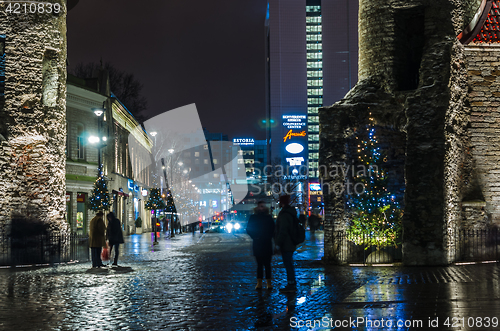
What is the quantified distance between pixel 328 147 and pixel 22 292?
33.6ft

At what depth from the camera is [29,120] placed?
21016mm

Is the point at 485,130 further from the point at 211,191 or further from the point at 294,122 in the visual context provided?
the point at 211,191

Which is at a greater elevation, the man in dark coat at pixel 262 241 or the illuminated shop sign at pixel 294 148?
the illuminated shop sign at pixel 294 148

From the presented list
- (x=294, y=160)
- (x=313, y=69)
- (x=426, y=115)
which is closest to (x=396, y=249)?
(x=426, y=115)

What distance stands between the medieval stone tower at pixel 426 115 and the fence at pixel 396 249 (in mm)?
249

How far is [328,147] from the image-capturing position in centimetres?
1812

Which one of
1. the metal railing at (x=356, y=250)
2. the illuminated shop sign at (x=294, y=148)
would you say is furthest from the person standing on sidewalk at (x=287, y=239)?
the illuminated shop sign at (x=294, y=148)

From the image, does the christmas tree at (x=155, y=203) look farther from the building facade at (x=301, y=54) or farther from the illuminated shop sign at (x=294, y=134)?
the building facade at (x=301, y=54)

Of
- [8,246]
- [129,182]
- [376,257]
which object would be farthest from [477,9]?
[129,182]

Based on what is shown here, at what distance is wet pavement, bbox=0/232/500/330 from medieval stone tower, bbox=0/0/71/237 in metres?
5.23

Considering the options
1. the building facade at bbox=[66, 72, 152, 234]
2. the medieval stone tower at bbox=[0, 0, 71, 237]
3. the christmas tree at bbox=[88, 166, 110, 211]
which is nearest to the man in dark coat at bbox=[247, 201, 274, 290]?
the medieval stone tower at bbox=[0, 0, 71, 237]

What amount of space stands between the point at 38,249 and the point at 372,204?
1185 cm

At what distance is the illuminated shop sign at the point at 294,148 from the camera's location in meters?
→ 92.6

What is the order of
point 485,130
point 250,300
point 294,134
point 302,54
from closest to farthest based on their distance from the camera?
1. point 250,300
2. point 485,130
3. point 294,134
4. point 302,54
